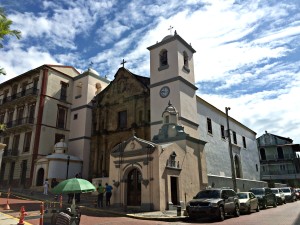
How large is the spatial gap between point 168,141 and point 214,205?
28.2 feet

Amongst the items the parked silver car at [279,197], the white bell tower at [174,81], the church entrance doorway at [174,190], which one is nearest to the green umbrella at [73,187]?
the church entrance doorway at [174,190]

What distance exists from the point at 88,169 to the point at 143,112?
9.79 m

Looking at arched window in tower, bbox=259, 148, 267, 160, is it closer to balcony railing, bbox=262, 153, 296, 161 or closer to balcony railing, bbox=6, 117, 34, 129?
balcony railing, bbox=262, 153, 296, 161

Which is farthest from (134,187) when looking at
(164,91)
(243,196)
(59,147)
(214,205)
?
(59,147)

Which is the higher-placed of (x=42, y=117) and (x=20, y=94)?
(x=20, y=94)

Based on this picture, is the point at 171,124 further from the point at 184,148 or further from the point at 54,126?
the point at 54,126

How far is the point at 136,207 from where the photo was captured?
16.8m

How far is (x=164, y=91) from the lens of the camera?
2484 centimetres

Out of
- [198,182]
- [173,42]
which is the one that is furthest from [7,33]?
[173,42]

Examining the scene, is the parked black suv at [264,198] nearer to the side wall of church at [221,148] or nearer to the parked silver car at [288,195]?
the side wall of church at [221,148]

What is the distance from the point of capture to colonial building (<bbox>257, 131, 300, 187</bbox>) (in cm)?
4978

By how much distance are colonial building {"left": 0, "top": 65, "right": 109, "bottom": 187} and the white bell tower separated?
1069 cm

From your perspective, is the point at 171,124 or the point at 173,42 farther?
the point at 173,42

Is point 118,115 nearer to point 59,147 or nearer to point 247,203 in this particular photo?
point 59,147
